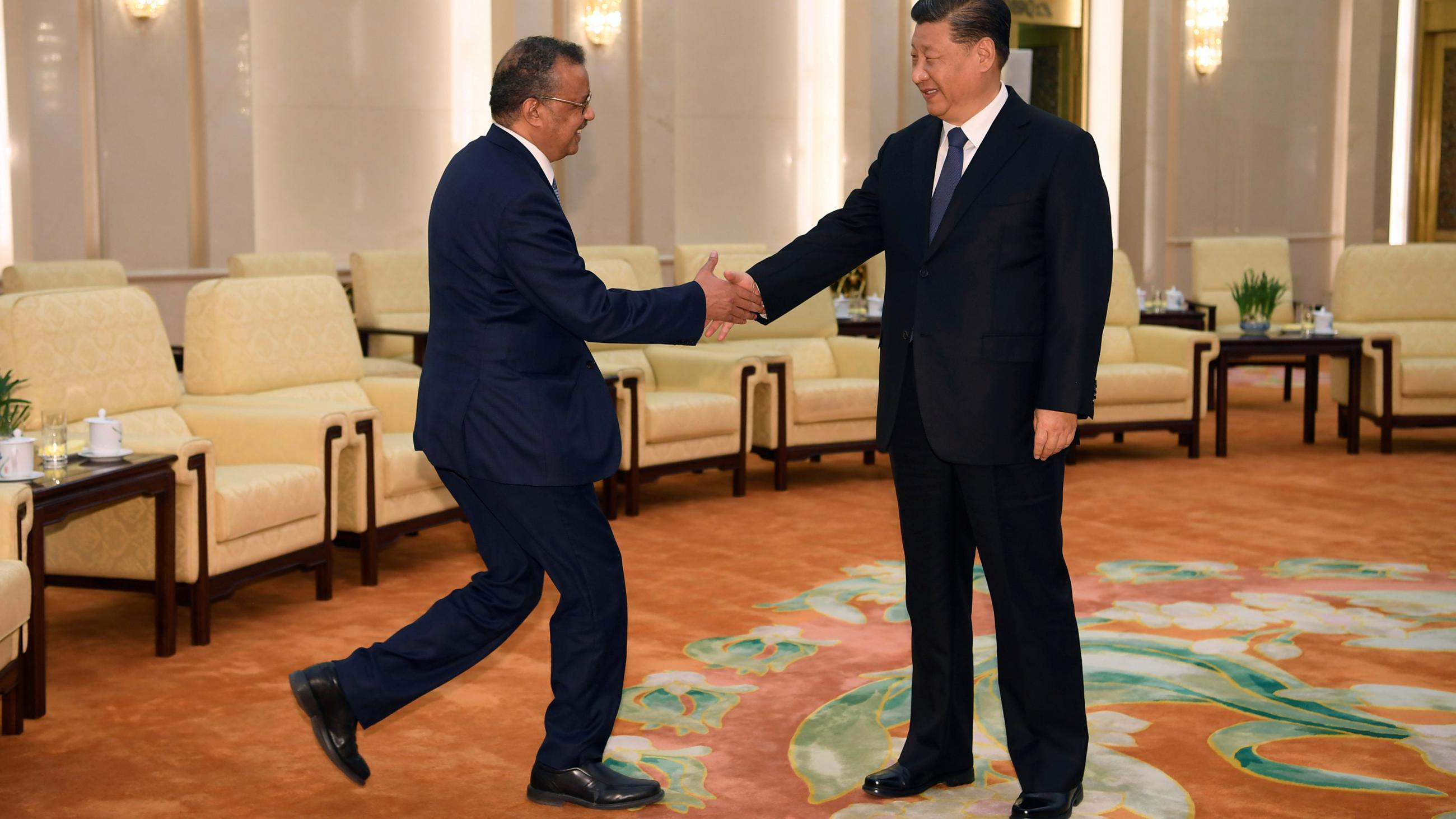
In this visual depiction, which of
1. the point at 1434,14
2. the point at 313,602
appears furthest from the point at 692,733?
the point at 1434,14

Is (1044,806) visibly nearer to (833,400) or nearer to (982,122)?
(982,122)

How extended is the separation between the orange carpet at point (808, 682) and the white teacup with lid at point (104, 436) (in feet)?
2.01

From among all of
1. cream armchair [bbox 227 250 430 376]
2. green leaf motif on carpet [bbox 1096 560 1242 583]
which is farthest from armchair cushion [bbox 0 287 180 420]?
green leaf motif on carpet [bbox 1096 560 1242 583]

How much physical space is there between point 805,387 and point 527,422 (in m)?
4.33

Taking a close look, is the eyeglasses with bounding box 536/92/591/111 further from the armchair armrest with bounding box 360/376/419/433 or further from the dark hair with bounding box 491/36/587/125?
the armchair armrest with bounding box 360/376/419/433

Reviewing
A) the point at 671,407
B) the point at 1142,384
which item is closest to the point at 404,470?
the point at 671,407

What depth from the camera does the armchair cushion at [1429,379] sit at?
7.91m

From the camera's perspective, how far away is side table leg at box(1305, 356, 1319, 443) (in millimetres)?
8336

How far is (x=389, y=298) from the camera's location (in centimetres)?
841

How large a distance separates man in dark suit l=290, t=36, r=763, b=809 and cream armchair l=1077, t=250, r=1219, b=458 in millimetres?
4876

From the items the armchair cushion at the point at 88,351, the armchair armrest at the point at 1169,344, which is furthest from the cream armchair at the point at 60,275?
the armchair armrest at the point at 1169,344

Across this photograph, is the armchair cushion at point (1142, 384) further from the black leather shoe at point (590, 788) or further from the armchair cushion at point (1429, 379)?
the black leather shoe at point (590, 788)

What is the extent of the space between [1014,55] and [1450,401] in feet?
23.0

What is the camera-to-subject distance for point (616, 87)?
10.1m
